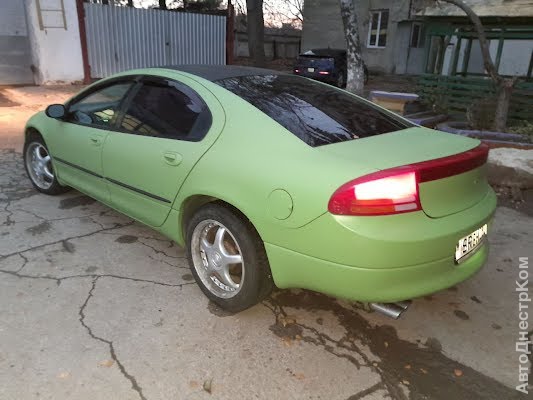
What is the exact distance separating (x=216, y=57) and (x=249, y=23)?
17.5 feet

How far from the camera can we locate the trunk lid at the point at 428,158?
2.24 meters

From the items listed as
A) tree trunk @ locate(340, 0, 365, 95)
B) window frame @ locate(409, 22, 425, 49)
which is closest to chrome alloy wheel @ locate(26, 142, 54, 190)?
tree trunk @ locate(340, 0, 365, 95)

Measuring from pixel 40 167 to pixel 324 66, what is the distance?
12630 millimetres

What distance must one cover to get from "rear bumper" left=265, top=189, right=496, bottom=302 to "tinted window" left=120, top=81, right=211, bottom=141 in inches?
39.3

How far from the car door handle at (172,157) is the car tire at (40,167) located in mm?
2043

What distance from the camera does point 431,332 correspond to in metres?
2.71


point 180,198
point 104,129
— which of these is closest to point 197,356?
point 180,198

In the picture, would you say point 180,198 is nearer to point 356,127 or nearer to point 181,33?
point 356,127

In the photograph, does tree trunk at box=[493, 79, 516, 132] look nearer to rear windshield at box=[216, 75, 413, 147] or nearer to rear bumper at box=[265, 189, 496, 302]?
rear windshield at box=[216, 75, 413, 147]

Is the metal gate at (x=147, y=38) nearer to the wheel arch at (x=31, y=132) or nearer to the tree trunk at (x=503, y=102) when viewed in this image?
the wheel arch at (x=31, y=132)

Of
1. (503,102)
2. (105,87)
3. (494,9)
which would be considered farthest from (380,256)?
(494,9)

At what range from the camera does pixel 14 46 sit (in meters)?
10.5

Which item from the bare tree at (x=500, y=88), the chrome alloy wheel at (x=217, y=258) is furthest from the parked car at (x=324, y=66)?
the chrome alloy wheel at (x=217, y=258)

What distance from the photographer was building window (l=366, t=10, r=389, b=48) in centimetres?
2155
